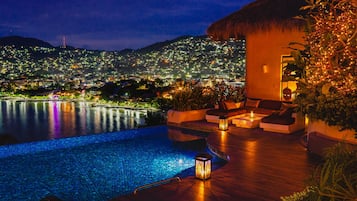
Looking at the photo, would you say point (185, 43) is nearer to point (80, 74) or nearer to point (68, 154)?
point (80, 74)

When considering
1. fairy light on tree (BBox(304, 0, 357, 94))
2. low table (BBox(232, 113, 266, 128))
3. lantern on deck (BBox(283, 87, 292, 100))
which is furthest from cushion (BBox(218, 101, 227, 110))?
fairy light on tree (BBox(304, 0, 357, 94))

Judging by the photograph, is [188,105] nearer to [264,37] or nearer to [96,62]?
[264,37]

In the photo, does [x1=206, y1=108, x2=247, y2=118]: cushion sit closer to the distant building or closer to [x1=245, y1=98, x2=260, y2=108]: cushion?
[x1=245, y1=98, x2=260, y2=108]: cushion

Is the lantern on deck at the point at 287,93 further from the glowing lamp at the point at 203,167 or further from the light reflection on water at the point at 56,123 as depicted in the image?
the glowing lamp at the point at 203,167

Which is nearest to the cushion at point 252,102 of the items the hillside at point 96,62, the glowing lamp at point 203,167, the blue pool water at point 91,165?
the blue pool water at point 91,165

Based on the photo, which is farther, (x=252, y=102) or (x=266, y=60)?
(x=266, y=60)

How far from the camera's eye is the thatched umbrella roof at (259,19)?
30.7 ft

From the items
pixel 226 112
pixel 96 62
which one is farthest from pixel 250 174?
pixel 96 62

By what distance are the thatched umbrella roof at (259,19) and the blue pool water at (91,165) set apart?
3.66 metres

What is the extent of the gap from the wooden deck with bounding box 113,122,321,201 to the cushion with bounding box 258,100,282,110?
1985mm

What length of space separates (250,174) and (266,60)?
20.6 feet

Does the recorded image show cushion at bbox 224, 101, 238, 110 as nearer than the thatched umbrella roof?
No

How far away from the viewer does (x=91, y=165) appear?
22.2ft

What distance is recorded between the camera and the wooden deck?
446 cm
